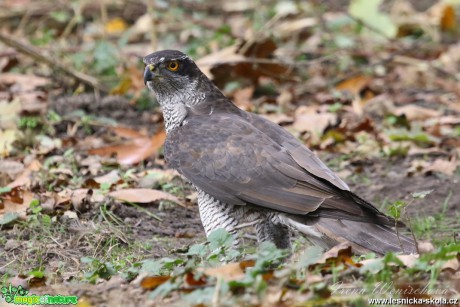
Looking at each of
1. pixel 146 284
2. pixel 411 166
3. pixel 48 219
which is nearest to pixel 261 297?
pixel 146 284

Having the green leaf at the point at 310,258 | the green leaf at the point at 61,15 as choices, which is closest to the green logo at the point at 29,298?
the green leaf at the point at 310,258

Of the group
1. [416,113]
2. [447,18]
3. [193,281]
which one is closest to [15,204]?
[193,281]

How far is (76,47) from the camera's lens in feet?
34.1

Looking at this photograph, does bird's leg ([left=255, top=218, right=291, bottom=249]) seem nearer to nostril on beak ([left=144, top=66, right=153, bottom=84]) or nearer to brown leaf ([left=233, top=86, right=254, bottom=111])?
nostril on beak ([left=144, top=66, right=153, bottom=84])

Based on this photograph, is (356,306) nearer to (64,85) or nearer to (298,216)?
(298,216)

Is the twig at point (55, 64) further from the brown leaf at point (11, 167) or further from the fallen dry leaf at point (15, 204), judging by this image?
the fallen dry leaf at point (15, 204)

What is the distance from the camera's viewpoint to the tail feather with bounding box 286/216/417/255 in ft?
15.7

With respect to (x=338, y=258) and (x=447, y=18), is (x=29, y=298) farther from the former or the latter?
(x=447, y=18)

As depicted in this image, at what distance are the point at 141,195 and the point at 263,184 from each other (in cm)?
154

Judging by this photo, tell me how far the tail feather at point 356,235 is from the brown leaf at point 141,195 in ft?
5.29

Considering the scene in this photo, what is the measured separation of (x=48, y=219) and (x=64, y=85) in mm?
3658

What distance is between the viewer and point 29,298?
14.4ft

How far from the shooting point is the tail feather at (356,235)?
188 inches

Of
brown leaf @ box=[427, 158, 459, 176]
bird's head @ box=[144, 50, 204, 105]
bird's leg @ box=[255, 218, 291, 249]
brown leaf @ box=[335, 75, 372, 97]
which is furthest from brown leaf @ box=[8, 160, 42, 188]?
brown leaf @ box=[335, 75, 372, 97]
